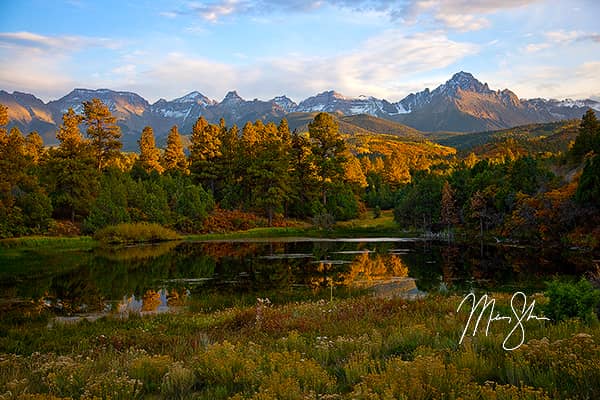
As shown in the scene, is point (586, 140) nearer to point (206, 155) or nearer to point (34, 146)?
point (206, 155)

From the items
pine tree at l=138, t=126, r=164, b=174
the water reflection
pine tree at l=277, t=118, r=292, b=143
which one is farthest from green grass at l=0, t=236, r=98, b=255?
pine tree at l=277, t=118, r=292, b=143

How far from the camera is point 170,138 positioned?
73.8 m

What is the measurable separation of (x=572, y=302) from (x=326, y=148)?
60897 mm

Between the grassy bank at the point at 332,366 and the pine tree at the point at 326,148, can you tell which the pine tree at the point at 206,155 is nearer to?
the pine tree at the point at 326,148

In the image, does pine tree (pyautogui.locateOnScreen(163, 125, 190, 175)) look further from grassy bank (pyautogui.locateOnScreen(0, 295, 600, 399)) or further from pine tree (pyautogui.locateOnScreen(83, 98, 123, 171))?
grassy bank (pyautogui.locateOnScreen(0, 295, 600, 399))

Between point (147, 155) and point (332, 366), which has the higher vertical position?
point (147, 155)

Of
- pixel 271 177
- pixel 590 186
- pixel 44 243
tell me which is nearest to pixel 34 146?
pixel 271 177

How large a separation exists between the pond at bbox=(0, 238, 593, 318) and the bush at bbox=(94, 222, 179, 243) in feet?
11.4

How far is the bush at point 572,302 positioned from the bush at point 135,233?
133ft

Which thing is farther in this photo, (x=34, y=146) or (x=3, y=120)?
(x=34, y=146)

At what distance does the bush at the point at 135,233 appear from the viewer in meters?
43.9

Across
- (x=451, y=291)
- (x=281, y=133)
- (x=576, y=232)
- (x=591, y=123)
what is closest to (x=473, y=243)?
(x=576, y=232)

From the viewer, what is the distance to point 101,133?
6209cm

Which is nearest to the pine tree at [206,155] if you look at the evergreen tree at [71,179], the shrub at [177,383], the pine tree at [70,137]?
the pine tree at [70,137]
